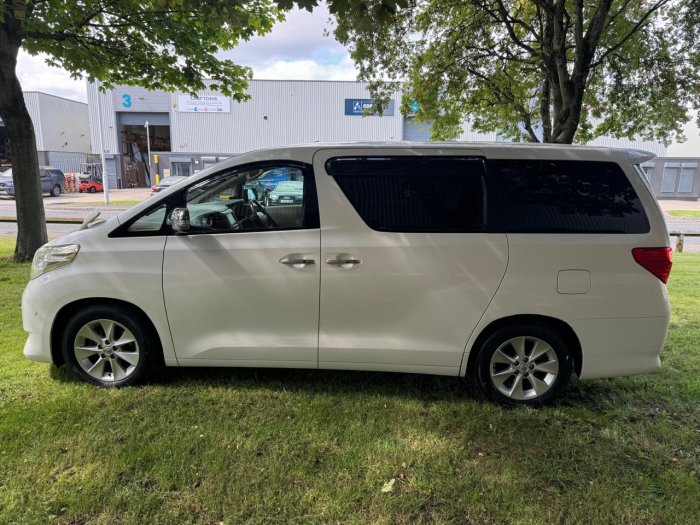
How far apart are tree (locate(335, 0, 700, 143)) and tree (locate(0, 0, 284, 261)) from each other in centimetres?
257

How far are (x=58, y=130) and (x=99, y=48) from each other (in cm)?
4592

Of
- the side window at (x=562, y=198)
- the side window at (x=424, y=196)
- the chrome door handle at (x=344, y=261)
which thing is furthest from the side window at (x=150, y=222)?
the side window at (x=562, y=198)

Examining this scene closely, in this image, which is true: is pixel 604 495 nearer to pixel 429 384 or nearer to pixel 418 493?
pixel 418 493

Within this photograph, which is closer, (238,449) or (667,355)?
(238,449)

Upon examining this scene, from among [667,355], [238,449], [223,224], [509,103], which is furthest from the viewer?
[509,103]

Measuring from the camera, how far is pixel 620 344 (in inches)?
130

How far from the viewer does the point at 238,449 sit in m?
2.86

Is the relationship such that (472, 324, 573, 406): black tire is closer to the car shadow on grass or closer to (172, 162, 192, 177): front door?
the car shadow on grass

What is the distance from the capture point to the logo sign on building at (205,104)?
39281mm

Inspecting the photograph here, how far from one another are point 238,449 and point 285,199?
1.79 metres

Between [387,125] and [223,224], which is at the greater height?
[387,125]

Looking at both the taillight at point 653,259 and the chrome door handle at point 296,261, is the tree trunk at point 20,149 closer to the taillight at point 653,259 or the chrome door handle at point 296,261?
the chrome door handle at point 296,261

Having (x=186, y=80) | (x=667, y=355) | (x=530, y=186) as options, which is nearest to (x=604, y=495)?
(x=530, y=186)

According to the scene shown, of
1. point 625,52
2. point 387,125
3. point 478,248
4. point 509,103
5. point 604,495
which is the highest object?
point 387,125
